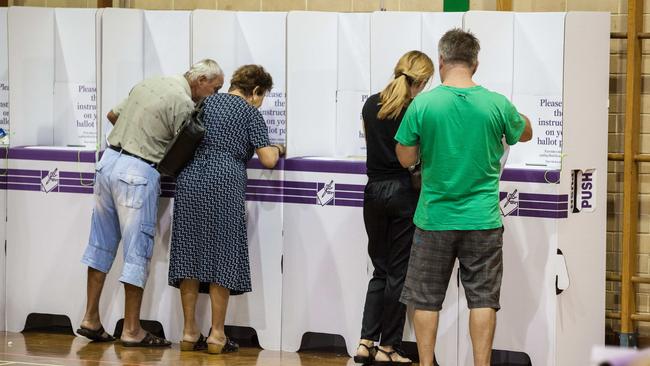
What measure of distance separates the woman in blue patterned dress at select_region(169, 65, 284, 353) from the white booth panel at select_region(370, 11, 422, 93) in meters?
0.59

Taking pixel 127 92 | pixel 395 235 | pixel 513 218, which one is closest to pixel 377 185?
pixel 395 235

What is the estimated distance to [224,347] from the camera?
17.7 ft

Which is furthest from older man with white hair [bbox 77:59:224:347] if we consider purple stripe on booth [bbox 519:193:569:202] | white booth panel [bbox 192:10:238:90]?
purple stripe on booth [bbox 519:193:569:202]

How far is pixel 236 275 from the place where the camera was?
5281 mm

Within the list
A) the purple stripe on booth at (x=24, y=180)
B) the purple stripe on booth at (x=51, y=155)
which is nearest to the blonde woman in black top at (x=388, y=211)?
the purple stripe on booth at (x=51, y=155)

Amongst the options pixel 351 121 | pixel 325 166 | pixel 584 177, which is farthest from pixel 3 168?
pixel 584 177

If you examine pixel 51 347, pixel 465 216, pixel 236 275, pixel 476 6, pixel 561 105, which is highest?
pixel 476 6

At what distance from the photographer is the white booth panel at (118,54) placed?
18.7ft

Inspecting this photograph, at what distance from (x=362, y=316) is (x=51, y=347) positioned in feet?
5.06

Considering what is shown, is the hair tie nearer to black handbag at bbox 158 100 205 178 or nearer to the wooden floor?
black handbag at bbox 158 100 205 178

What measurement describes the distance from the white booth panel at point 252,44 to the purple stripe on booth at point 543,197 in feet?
4.15

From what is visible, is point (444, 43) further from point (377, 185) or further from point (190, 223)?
point (190, 223)

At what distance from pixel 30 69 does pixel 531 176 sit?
2705mm

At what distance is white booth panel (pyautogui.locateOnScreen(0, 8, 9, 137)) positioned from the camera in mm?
5949
